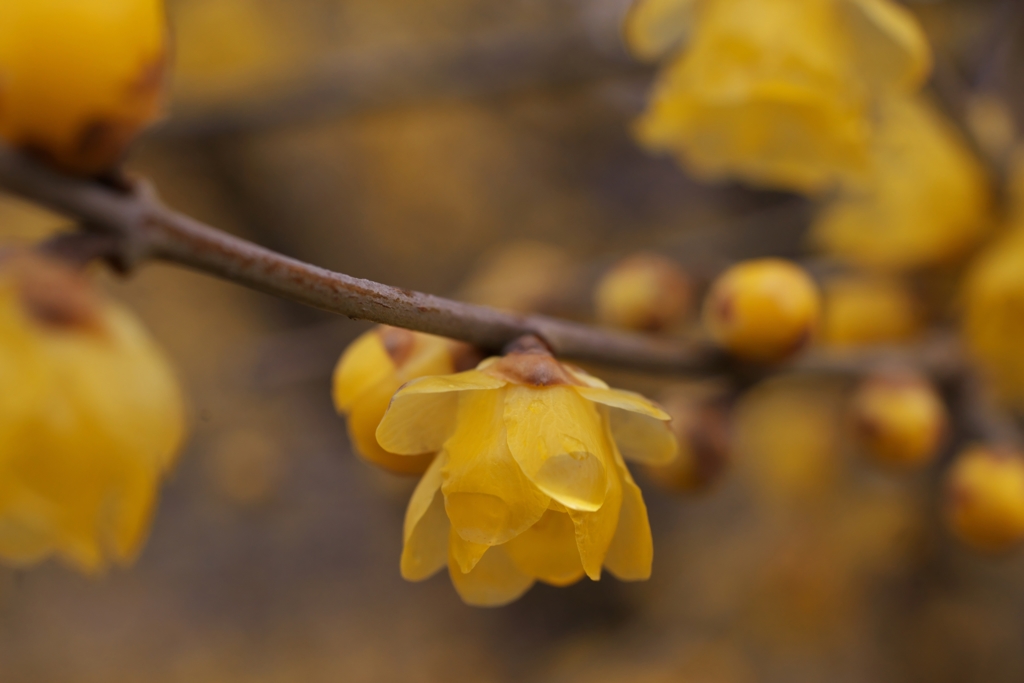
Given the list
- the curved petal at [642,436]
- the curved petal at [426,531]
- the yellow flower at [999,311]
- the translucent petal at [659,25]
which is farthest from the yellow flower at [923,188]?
the curved petal at [426,531]

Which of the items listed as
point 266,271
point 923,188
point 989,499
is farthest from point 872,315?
point 266,271

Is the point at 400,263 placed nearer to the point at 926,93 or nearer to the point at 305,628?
the point at 305,628

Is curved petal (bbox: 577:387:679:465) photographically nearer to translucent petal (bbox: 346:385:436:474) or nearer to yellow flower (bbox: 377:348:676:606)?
yellow flower (bbox: 377:348:676:606)

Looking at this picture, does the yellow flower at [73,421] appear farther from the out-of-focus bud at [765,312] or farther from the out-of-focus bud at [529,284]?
the out-of-focus bud at [529,284]

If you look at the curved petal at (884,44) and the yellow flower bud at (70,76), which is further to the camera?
the curved petal at (884,44)

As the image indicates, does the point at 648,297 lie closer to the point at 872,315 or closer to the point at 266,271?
the point at 872,315

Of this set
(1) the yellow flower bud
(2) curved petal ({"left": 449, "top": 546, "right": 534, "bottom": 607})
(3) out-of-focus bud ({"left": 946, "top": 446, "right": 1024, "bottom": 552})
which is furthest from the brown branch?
(3) out-of-focus bud ({"left": 946, "top": 446, "right": 1024, "bottom": 552})
